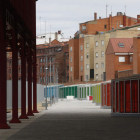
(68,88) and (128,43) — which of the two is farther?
(68,88)

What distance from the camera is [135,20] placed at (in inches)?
5002

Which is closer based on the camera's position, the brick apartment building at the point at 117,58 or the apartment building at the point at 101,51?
the brick apartment building at the point at 117,58

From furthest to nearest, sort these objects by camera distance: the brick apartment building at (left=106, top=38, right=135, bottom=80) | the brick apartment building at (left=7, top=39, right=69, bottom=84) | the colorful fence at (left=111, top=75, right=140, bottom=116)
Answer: the brick apartment building at (left=7, top=39, right=69, bottom=84) < the brick apartment building at (left=106, top=38, right=135, bottom=80) < the colorful fence at (left=111, top=75, right=140, bottom=116)

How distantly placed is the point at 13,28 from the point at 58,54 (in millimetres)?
118745

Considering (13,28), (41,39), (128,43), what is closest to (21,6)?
(13,28)

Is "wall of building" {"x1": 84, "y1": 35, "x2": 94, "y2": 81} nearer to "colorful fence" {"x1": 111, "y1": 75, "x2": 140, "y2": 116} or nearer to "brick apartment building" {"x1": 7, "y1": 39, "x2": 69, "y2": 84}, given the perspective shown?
"brick apartment building" {"x1": 7, "y1": 39, "x2": 69, "y2": 84}

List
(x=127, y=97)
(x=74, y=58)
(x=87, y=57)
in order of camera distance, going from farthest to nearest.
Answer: (x=74, y=58) → (x=87, y=57) → (x=127, y=97)

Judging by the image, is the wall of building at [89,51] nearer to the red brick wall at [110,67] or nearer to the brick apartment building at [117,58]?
the brick apartment building at [117,58]

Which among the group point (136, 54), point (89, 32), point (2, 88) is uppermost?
point (89, 32)

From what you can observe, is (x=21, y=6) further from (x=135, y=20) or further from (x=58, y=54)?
(x=58, y=54)

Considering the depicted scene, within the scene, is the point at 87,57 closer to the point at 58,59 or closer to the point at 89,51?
the point at 89,51

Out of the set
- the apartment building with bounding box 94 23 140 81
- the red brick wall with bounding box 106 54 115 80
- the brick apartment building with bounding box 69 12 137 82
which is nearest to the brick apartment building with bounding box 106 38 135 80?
the red brick wall with bounding box 106 54 115 80

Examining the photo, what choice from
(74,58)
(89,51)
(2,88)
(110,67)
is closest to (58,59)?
(74,58)

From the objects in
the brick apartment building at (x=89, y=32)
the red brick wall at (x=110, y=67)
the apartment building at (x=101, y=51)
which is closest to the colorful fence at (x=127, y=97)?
the red brick wall at (x=110, y=67)
